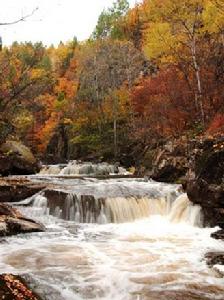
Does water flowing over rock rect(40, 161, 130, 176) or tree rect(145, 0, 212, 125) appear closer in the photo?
tree rect(145, 0, 212, 125)

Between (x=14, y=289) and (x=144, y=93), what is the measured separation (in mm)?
23090

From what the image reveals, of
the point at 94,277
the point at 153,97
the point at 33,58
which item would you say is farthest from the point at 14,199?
the point at 153,97

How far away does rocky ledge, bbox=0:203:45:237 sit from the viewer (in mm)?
10914

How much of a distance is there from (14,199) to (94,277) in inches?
322

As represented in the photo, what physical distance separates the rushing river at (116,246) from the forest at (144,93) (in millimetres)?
2953

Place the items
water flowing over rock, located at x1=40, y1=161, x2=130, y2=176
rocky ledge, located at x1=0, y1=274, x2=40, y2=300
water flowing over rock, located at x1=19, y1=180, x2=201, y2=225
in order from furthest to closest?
1. water flowing over rock, located at x1=40, y1=161, x2=130, y2=176
2. water flowing over rock, located at x1=19, y1=180, x2=201, y2=225
3. rocky ledge, located at x1=0, y1=274, x2=40, y2=300

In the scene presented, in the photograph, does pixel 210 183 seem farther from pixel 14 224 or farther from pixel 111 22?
pixel 111 22

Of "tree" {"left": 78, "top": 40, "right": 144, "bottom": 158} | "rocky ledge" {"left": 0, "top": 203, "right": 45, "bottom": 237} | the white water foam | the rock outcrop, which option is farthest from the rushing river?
"tree" {"left": 78, "top": 40, "right": 144, "bottom": 158}

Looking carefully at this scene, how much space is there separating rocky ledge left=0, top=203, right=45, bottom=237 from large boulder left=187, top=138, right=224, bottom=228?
4553 mm

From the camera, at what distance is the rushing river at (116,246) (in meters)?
6.88

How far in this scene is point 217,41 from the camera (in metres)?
25.0

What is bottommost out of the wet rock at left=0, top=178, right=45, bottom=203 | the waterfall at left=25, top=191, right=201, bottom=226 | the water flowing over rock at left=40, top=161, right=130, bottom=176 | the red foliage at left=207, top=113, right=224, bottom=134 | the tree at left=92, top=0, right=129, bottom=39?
the waterfall at left=25, top=191, right=201, bottom=226

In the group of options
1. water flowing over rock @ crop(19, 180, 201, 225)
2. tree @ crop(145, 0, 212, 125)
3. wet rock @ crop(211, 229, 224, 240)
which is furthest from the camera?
tree @ crop(145, 0, 212, 125)

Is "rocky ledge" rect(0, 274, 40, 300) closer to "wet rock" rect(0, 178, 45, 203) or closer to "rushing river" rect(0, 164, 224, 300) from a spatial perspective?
"rushing river" rect(0, 164, 224, 300)
